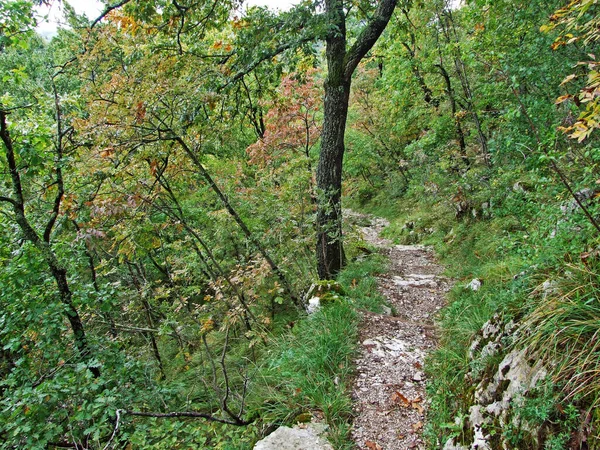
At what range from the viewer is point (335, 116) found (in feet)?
17.6

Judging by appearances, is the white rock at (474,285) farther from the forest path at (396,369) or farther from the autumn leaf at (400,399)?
the autumn leaf at (400,399)

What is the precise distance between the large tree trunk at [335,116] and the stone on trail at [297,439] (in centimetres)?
285

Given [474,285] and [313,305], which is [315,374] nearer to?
[313,305]

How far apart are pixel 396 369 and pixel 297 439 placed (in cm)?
117

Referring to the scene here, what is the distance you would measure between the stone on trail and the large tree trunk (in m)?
2.85

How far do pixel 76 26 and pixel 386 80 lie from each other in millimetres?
8185

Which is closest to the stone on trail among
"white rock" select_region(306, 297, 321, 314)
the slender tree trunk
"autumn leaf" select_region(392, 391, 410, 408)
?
"autumn leaf" select_region(392, 391, 410, 408)

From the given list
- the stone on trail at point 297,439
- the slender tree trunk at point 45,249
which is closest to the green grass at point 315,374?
the stone on trail at point 297,439

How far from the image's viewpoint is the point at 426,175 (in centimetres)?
966

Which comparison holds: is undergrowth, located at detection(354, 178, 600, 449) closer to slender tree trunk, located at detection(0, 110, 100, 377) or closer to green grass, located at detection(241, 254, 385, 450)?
green grass, located at detection(241, 254, 385, 450)

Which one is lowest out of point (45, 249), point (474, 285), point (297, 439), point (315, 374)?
point (474, 285)

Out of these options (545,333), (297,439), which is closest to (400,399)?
(297,439)

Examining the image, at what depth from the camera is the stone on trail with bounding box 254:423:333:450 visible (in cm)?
Answer: 247

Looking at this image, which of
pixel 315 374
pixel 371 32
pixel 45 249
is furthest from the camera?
pixel 371 32
